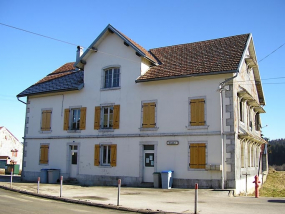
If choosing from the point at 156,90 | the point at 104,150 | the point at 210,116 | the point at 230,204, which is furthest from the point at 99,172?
the point at 230,204

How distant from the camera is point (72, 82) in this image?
23.3m

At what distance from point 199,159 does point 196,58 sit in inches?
244

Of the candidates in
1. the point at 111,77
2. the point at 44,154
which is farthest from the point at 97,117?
the point at 44,154

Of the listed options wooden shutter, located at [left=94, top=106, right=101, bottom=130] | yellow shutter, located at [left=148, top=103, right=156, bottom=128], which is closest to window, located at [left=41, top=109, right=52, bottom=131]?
wooden shutter, located at [left=94, top=106, right=101, bottom=130]

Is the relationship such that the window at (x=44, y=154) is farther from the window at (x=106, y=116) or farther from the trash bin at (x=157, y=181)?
the trash bin at (x=157, y=181)

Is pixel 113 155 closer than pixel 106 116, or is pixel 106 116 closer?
pixel 113 155

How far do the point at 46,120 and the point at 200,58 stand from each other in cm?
1139

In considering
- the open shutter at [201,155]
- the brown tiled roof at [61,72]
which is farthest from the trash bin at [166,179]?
the brown tiled roof at [61,72]

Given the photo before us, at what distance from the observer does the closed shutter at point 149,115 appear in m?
19.4

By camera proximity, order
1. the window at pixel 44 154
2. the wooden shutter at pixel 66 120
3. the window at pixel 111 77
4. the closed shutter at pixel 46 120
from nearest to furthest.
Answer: the window at pixel 111 77, the wooden shutter at pixel 66 120, the window at pixel 44 154, the closed shutter at pixel 46 120

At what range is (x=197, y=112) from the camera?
714 inches

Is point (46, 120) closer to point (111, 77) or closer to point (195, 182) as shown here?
point (111, 77)

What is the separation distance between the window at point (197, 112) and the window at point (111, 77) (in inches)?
208

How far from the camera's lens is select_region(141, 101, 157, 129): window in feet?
63.5
